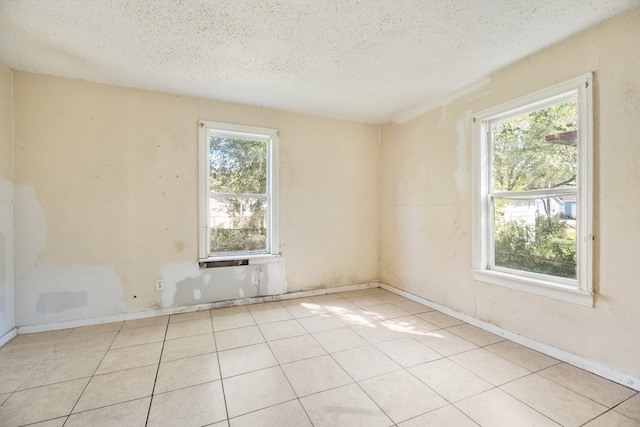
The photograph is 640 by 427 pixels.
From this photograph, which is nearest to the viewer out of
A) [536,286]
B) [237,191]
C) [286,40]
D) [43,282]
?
[286,40]

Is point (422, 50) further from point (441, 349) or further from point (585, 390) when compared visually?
point (585, 390)

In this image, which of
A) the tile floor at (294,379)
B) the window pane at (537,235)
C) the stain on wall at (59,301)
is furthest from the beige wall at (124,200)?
the window pane at (537,235)

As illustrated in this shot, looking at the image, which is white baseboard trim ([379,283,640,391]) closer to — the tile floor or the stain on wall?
the tile floor

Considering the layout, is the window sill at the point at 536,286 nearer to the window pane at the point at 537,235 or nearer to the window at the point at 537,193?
the window at the point at 537,193

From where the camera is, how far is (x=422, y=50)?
2352 millimetres

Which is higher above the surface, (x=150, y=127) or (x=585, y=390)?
(x=150, y=127)

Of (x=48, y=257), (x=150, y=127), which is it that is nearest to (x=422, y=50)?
(x=150, y=127)

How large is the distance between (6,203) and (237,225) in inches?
82.1

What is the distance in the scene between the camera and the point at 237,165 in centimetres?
362

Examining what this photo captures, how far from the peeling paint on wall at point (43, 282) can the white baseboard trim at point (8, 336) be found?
0.08 meters

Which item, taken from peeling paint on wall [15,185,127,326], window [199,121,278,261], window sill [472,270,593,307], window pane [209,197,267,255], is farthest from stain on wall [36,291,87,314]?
window sill [472,270,593,307]

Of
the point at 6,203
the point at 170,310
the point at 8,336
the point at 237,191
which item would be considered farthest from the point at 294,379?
the point at 6,203

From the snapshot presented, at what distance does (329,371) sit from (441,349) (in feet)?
3.37

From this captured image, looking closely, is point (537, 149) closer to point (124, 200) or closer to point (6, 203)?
point (124, 200)
